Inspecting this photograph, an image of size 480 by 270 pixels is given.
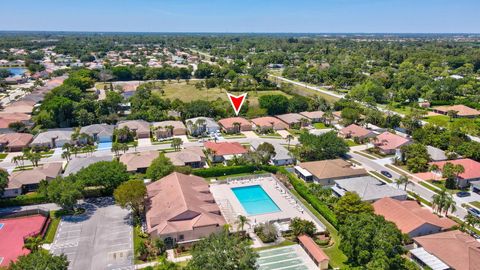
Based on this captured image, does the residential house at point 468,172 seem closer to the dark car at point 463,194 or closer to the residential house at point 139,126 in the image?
the dark car at point 463,194

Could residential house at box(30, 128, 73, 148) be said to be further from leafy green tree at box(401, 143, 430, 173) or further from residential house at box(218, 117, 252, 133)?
leafy green tree at box(401, 143, 430, 173)

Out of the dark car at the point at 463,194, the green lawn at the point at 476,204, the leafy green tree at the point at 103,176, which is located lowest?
the green lawn at the point at 476,204

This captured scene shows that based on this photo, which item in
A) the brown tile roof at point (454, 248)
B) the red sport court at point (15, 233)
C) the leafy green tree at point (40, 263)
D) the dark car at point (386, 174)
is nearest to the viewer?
the leafy green tree at point (40, 263)

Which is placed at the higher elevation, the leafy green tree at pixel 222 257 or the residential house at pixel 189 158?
the leafy green tree at pixel 222 257

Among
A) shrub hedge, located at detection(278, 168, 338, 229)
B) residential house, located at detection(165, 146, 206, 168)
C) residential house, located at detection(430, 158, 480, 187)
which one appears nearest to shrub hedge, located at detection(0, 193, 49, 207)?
residential house, located at detection(165, 146, 206, 168)

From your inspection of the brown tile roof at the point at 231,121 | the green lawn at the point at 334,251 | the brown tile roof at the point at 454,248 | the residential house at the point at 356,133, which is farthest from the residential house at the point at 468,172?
the brown tile roof at the point at 231,121

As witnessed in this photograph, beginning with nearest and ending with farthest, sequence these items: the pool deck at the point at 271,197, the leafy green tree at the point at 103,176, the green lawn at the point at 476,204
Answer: the pool deck at the point at 271,197 → the leafy green tree at the point at 103,176 → the green lawn at the point at 476,204

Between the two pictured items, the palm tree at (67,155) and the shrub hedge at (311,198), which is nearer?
the shrub hedge at (311,198)

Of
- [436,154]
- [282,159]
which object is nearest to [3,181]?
[282,159]
